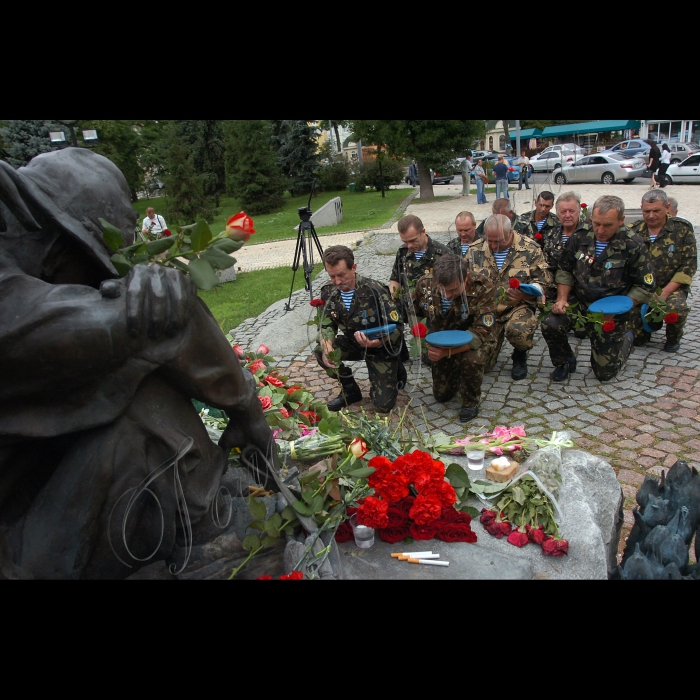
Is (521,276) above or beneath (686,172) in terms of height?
above

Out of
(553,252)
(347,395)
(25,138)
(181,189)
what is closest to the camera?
(347,395)

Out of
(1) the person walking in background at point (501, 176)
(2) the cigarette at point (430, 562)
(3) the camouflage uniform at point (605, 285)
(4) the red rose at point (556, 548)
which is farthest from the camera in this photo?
(1) the person walking in background at point (501, 176)

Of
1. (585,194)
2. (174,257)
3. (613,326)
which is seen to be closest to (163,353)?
(174,257)

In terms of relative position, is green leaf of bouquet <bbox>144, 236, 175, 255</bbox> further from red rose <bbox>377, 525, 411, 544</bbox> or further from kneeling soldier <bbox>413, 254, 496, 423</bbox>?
kneeling soldier <bbox>413, 254, 496, 423</bbox>

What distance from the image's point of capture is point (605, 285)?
234 inches

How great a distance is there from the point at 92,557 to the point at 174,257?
114 cm

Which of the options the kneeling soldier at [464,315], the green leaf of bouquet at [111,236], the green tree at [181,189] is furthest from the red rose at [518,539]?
the green tree at [181,189]

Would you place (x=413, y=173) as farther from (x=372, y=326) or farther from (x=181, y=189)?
(x=372, y=326)

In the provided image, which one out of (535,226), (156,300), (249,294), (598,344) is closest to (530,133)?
(249,294)

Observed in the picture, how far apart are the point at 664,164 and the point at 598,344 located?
1785cm

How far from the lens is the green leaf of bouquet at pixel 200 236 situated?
2066 mm

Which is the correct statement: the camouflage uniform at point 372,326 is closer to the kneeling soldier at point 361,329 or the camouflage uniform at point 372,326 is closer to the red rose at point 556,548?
the kneeling soldier at point 361,329

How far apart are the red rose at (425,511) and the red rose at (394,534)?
0.07 metres
